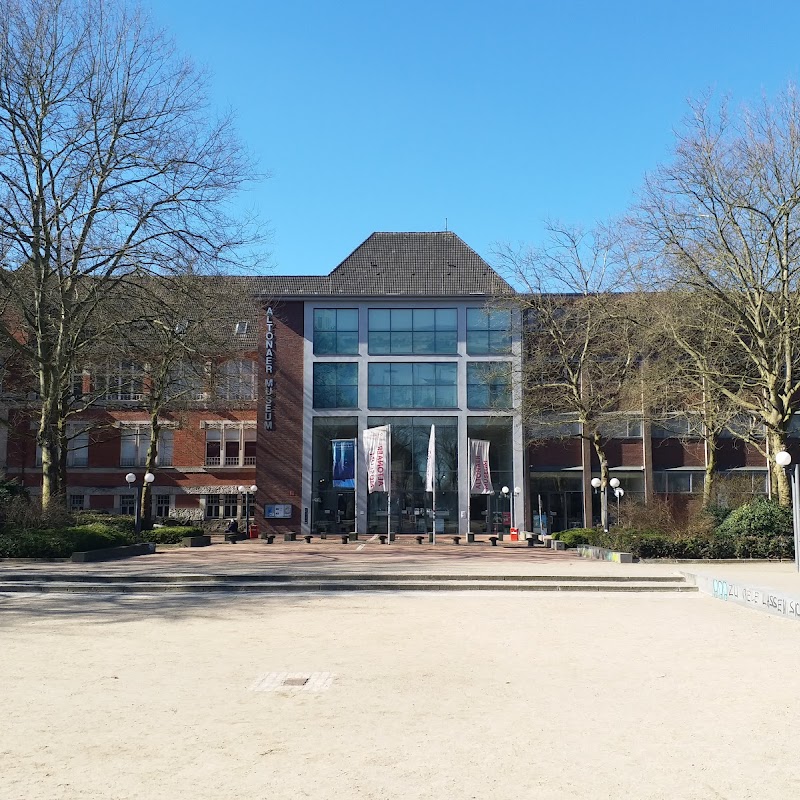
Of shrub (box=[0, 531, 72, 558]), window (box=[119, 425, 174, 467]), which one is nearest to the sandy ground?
shrub (box=[0, 531, 72, 558])

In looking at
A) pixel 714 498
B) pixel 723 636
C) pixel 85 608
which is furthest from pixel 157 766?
pixel 714 498

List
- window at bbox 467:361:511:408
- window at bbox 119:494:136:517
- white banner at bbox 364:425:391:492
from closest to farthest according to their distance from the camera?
white banner at bbox 364:425:391:492
window at bbox 467:361:511:408
window at bbox 119:494:136:517

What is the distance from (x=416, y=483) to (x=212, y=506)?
50.2 feet

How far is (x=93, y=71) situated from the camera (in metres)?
23.9

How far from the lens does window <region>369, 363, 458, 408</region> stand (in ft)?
154

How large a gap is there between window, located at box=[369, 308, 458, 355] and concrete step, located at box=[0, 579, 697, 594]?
2973 centimetres

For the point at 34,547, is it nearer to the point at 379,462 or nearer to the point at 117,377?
the point at 117,377

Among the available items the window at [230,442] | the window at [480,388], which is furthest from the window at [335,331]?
the window at [230,442]

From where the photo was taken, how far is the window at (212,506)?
52969 millimetres

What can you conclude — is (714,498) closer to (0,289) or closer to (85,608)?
→ (85,608)

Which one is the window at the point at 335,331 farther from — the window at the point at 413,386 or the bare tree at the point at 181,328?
the bare tree at the point at 181,328

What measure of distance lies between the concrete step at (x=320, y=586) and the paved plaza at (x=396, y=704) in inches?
132

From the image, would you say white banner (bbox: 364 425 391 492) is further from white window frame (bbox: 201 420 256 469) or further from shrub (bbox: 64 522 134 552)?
white window frame (bbox: 201 420 256 469)

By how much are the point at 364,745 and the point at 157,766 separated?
1559 millimetres
